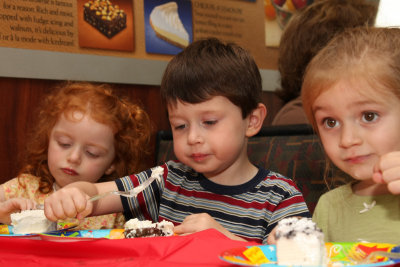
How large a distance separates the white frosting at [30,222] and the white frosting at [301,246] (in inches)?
28.3

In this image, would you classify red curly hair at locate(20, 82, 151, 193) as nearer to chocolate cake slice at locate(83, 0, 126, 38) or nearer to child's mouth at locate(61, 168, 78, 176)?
child's mouth at locate(61, 168, 78, 176)

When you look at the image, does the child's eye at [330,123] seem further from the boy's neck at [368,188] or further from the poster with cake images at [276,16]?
the poster with cake images at [276,16]

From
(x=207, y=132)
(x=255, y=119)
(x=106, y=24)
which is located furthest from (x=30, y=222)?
(x=106, y=24)

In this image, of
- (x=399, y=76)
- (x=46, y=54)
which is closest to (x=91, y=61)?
(x=46, y=54)

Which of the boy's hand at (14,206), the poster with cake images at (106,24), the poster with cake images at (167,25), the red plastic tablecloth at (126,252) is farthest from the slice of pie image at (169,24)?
the red plastic tablecloth at (126,252)

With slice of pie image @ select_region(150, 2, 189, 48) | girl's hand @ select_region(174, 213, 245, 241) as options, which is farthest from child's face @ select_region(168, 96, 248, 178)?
slice of pie image @ select_region(150, 2, 189, 48)

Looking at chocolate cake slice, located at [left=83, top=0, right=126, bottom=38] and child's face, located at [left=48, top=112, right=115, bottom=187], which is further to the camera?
chocolate cake slice, located at [left=83, top=0, right=126, bottom=38]

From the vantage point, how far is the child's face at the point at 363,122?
121cm

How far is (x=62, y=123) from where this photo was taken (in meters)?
1.92

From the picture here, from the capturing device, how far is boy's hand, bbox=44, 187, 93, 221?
4.29 ft

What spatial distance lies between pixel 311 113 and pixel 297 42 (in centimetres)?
99

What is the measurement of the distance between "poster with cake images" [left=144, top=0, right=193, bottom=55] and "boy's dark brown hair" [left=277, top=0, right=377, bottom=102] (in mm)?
505

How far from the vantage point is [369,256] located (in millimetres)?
864

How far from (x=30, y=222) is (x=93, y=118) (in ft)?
2.26
